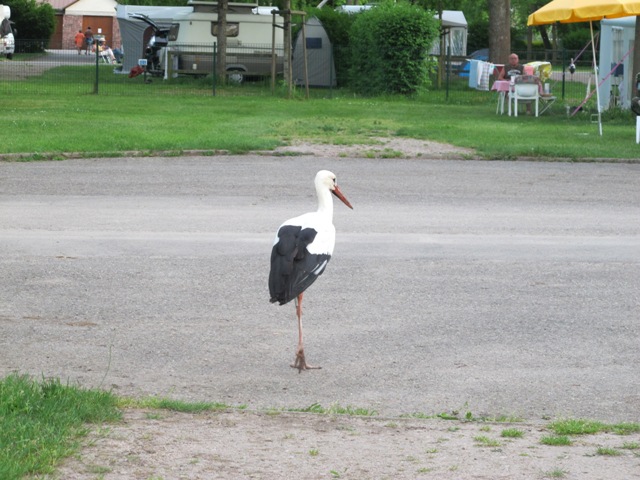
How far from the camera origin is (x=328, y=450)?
5.46 m

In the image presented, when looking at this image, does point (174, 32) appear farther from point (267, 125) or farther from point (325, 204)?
point (325, 204)

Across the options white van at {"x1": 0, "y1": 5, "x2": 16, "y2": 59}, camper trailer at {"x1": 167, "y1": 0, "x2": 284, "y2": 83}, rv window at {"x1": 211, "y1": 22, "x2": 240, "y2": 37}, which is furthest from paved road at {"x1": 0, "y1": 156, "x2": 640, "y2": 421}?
white van at {"x1": 0, "y1": 5, "x2": 16, "y2": 59}

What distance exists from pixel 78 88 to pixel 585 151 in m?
18.3

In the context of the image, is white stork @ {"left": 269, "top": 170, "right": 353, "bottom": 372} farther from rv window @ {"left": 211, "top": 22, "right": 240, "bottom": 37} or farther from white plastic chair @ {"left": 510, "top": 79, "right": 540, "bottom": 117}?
rv window @ {"left": 211, "top": 22, "right": 240, "bottom": 37}

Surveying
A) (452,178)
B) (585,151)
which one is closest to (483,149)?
(585,151)

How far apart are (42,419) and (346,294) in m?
4.29

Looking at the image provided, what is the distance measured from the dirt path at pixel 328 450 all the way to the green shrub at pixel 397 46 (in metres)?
29.4

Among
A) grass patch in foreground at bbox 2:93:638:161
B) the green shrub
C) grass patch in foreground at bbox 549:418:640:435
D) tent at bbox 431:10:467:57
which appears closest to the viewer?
grass patch in foreground at bbox 549:418:640:435

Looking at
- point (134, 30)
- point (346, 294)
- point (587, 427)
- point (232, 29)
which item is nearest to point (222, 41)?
point (232, 29)

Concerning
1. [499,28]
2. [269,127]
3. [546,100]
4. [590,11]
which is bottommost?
[269,127]

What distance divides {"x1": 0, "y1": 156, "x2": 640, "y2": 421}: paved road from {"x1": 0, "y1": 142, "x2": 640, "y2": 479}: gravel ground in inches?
1.0

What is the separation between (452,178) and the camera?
56.0ft

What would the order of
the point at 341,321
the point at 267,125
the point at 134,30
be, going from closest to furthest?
the point at 341,321 → the point at 267,125 → the point at 134,30

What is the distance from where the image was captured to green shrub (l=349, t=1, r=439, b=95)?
114ft
